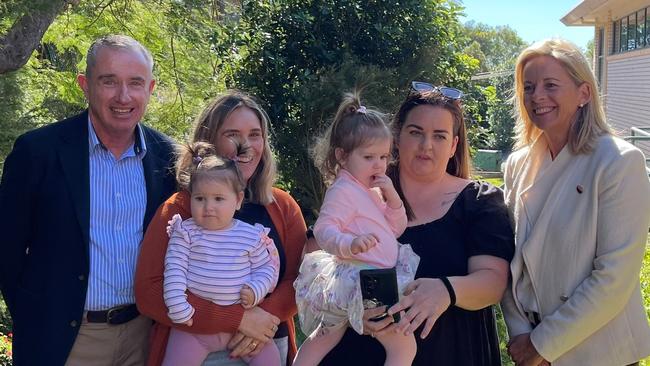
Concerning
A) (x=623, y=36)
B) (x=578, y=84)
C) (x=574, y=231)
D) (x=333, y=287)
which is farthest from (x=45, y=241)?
(x=623, y=36)

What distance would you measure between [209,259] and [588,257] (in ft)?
5.09

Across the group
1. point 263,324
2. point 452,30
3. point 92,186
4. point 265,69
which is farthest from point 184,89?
point 263,324

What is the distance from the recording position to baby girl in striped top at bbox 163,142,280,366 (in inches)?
103

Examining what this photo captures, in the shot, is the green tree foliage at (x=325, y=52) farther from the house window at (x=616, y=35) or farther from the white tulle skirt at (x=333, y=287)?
the house window at (x=616, y=35)

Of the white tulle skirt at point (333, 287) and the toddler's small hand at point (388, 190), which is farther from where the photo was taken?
the toddler's small hand at point (388, 190)

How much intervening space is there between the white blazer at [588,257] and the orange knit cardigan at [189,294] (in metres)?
0.98

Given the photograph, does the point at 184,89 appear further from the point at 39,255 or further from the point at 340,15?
the point at 39,255

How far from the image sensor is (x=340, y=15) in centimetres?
606

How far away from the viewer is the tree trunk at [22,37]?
4590 millimetres

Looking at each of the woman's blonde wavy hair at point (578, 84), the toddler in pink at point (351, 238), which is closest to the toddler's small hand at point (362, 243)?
the toddler in pink at point (351, 238)

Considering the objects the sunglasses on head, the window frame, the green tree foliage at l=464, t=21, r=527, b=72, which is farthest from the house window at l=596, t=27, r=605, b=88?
→ the green tree foliage at l=464, t=21, r=527, b=72

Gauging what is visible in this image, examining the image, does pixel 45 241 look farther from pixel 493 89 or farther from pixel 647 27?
pixel 647 27

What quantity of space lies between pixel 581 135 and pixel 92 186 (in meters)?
2.15

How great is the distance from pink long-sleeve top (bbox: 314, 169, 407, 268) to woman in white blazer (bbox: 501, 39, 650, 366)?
575mm
